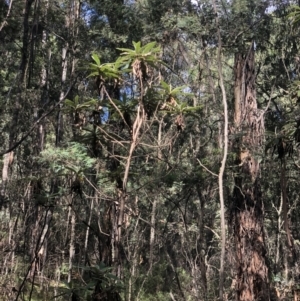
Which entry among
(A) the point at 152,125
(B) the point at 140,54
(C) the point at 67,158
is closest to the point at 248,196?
(A) the point at 152,125

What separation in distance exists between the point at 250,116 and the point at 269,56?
2.77m

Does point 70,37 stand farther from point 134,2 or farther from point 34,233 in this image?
point 34,233

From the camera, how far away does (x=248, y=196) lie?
6867 millimetres

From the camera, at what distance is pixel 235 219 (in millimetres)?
6895

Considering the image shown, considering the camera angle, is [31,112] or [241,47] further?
[31,112]

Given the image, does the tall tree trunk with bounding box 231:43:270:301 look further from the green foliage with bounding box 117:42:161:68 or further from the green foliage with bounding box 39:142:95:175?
the green foliage with bounding box 117:42:161:68

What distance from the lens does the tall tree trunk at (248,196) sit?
6508 millimetres

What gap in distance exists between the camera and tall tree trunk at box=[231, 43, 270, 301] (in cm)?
651

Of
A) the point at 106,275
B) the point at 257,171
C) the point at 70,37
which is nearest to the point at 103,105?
the point at 106,275

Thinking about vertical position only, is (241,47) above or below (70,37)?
below

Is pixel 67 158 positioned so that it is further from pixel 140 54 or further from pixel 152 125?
pixel 140 54

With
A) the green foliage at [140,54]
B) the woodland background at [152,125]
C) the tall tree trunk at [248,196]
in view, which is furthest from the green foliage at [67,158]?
the tall tree trunk at [248,196]

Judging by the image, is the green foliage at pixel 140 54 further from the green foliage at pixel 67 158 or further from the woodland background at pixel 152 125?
the green foliage at pixel 67 158

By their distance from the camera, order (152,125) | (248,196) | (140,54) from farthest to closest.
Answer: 1. (152,125)
2. (248,196)
3. (140,54)
